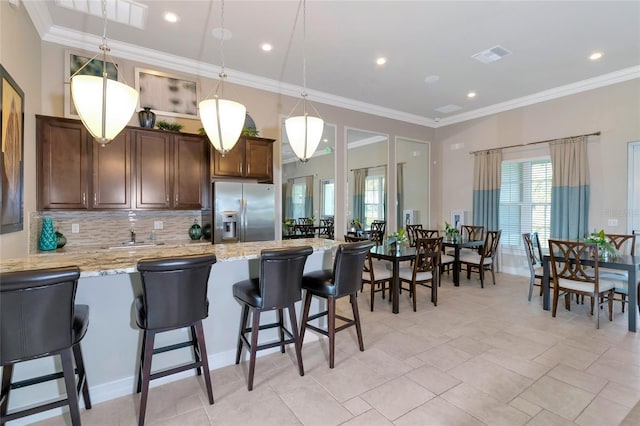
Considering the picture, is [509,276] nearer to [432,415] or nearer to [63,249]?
[432,415]

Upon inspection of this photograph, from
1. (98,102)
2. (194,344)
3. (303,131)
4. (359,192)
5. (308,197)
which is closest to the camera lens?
(98,102)

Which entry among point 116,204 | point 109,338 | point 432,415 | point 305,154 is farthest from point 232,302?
point 116,204

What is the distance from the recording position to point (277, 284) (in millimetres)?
2314

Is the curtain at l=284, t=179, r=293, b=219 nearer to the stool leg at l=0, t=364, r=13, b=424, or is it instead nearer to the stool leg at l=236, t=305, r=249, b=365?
the stool leg at l=236, t=305, r=249, b=365

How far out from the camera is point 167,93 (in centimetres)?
429

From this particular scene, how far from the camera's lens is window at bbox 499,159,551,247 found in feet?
18.8

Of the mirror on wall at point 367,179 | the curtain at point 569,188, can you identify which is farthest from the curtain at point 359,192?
the curtain at point 569,188

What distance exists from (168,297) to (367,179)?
5679 millimetres

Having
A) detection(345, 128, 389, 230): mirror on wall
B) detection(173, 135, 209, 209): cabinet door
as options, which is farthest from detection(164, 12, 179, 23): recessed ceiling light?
detection(345, 128, 389, 230): mirror on wall

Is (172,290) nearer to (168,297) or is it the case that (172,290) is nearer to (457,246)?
(168,297)

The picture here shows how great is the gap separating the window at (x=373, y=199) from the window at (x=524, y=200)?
2.43 metres

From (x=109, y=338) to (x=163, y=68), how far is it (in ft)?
11.9

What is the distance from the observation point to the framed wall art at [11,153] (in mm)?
2365

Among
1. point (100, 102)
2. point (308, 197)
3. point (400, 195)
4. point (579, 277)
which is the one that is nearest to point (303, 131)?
point (100, 102)
